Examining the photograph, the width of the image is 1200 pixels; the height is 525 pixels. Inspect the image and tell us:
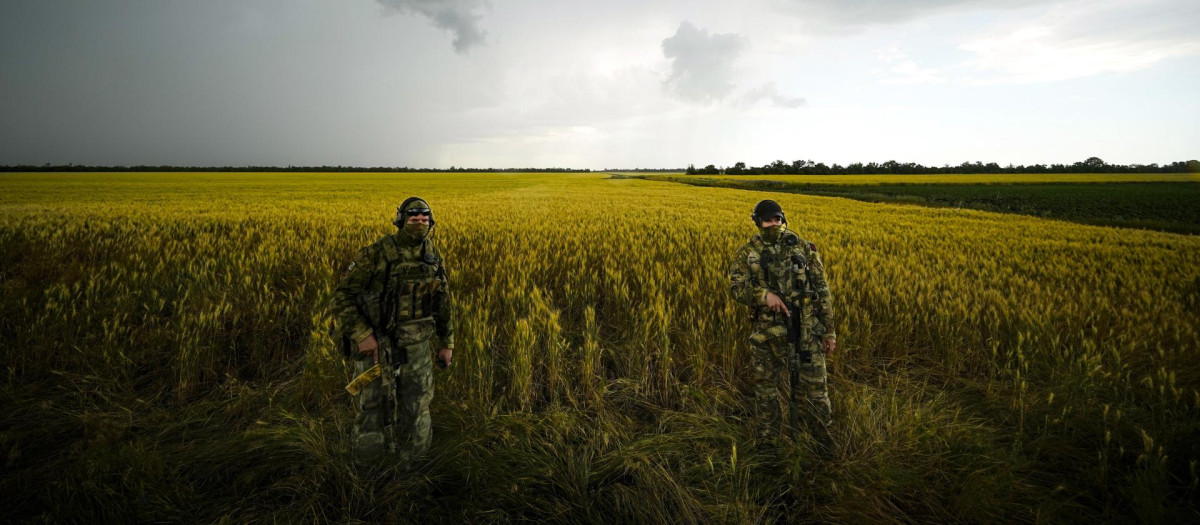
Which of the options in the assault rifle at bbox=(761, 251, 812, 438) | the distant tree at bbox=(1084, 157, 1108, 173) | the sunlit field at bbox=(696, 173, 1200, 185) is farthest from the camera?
the distant tree at bbox=(1084, 157, 1108, 173)

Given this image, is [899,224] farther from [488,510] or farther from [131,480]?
[131,480]

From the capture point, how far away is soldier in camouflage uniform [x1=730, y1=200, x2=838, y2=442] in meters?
2.63

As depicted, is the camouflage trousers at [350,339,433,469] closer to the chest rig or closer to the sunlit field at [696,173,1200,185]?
the chest rig

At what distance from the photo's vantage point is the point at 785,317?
267cm

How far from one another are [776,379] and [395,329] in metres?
2.33

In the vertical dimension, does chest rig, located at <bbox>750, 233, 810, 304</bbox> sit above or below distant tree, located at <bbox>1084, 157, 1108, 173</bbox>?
below

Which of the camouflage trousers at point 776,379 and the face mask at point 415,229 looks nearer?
the face mask at point 415,229

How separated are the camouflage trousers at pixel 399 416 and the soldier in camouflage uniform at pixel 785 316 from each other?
197 centimetres

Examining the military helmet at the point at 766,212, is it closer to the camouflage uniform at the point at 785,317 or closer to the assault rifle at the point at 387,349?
the camouflage uniform at the point at 785,317

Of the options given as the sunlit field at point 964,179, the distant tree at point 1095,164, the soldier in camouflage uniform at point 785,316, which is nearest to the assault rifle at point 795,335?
the soldier in camouflage uniform at point 785,316

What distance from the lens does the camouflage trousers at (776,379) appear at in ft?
8.64

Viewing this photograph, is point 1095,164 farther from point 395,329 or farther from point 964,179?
point 395,329

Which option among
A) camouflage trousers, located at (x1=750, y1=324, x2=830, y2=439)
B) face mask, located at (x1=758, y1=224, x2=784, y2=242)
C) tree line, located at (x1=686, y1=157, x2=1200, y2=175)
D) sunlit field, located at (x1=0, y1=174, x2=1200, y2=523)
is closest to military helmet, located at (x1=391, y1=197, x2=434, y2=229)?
sunlit field, located at (x1=0, y1=174, x2=1200, y2=523)

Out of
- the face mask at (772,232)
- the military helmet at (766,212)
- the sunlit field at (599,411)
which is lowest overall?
the sunlit field at (599,411)
